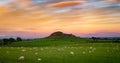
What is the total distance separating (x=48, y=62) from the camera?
72.9 feet

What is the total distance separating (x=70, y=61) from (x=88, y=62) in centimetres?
185

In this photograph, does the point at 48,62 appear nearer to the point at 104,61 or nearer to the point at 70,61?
the point at 70,61

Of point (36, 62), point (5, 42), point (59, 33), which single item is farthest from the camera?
point (59, 33)

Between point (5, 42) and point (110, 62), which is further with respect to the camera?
point (5, 42)

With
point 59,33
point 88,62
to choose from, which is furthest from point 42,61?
point 59,33

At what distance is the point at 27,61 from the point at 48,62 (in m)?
2.36

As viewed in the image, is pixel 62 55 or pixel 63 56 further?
pixel 62 55

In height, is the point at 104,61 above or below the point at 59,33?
above

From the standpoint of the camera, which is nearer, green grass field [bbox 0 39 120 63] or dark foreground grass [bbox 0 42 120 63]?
dark foreground grass [bbox 0 42 120 63]

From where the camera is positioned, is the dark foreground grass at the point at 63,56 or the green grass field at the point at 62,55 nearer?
the dark foreground grass at the point at 63,56

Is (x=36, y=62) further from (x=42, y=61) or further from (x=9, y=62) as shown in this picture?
(x=9, y=62)

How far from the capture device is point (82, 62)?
2231cm

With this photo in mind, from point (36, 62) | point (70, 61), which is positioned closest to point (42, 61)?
point (36, 62)

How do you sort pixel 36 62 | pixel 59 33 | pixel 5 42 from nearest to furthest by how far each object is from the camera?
pixel 36 62 → pixel 5 42 → pixel 59 33
